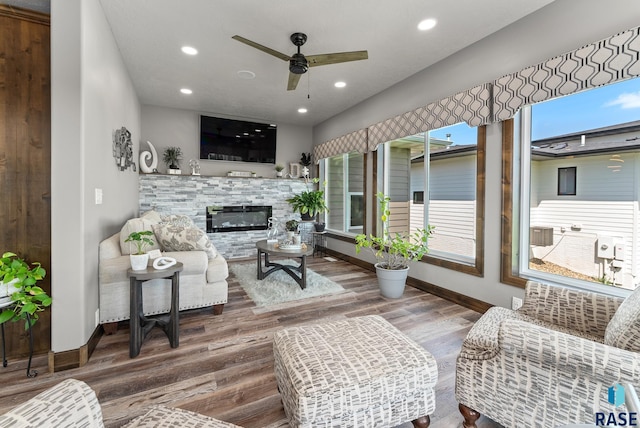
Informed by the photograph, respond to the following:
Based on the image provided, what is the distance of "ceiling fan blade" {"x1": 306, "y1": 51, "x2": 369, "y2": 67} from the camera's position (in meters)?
2.54

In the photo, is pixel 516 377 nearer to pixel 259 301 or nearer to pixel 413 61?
pixel 259 301

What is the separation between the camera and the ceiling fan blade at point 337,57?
254 cm

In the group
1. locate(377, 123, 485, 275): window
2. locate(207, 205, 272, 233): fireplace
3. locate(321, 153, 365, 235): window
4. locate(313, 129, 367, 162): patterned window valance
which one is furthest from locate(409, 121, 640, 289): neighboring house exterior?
locate(207, 205, 272, 233): fireplace

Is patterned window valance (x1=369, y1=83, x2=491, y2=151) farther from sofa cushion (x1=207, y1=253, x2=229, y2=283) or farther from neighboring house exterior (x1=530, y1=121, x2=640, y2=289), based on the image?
sofa cushion (x1=207, y1=253, x2=229, y2=283)

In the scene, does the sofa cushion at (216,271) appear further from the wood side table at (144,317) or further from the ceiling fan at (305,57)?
the ceiling fan at (305,57)

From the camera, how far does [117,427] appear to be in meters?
1.43

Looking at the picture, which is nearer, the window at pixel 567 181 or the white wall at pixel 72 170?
the white wall at pixel 72 170

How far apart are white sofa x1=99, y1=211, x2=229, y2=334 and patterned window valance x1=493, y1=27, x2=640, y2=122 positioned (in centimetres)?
310

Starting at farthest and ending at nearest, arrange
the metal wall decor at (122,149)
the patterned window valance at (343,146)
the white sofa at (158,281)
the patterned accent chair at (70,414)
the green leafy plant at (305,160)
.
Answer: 1. the green leafy plant at (305,160)
2. the patterned window valance at (343,146)
3. the metal wall decor at (122,149)
4. the white sofa at (158,281)
5. the patterned accent chair at (70,414)

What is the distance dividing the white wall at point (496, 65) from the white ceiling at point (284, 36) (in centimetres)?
13

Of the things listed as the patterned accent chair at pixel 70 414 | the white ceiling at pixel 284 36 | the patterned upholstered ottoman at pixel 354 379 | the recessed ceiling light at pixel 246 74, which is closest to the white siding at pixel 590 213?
the white ceiling at pixel 284 36

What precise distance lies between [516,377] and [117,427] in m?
1.93

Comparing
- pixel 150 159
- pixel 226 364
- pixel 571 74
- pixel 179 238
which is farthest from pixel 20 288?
pixel 571 74

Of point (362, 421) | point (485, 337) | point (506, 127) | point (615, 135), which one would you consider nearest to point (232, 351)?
point (362, 421)
